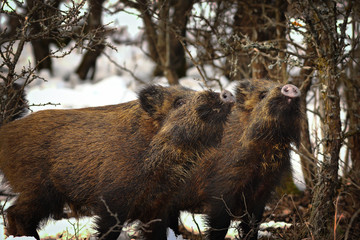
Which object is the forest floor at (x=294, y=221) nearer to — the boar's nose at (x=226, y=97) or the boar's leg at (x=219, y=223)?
the boar's leg at (x=219, y=223)

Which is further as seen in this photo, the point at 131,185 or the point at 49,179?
the point at 49,179

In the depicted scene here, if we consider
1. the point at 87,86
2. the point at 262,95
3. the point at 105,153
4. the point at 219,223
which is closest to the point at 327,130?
the point at 262,95

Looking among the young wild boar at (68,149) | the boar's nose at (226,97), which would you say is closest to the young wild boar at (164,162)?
the boar's nose at (226,97)

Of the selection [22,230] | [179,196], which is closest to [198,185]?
[179,196]

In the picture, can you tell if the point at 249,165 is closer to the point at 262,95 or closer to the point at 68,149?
the point at 262,95

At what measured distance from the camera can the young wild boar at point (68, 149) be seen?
13.0ft

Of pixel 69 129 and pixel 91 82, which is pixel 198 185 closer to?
pixel 69 129

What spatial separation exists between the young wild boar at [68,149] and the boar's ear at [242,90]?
0.83 metres

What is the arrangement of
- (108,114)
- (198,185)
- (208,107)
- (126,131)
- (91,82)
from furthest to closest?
(91,82) → (198,185) → (108,114) → (126,131) → (208,107)

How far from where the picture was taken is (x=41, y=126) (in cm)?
423

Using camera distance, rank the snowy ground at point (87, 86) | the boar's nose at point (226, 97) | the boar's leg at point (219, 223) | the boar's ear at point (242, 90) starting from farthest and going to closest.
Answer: the snowy ground at point (87, 86)
the boar's ear at point (242, 90)
the boar's leg at point (219, 223)
the boar's nose at point (226, 97)

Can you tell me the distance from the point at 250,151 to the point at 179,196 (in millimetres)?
767

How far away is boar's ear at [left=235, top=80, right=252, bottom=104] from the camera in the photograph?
15.5 feet

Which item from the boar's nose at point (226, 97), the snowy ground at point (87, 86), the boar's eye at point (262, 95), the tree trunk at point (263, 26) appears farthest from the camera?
the snowy ground at point (87, 86)
